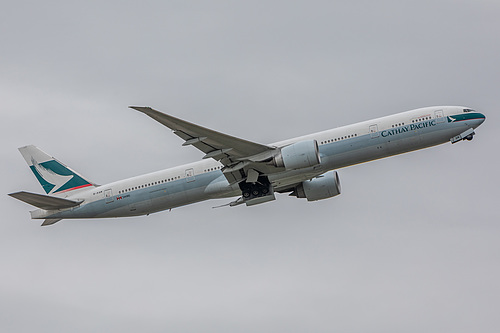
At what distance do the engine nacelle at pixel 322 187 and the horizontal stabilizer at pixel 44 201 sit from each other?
17115 millimetres

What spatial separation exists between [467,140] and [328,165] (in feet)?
31.0

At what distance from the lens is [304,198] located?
53.2m

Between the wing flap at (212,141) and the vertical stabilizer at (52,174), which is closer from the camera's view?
the wing flap at (212,141)

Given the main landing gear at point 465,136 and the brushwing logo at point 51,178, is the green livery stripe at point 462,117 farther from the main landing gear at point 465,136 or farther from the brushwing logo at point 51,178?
the brushwing logo at point 51,178

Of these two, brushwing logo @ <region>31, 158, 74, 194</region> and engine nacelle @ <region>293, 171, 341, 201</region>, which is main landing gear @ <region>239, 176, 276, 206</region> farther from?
brushwing logo @ <region>31, 158, 74, 194</region>

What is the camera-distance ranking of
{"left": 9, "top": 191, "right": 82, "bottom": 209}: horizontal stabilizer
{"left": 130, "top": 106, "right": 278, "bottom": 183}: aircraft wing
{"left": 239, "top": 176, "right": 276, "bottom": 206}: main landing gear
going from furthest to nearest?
{"left": 9, "top": 191, "right": 82, "bottom": 209}: horizontal stabilizer
{"left": 239, "top": 176, "right": 276, "bottom": 206}: main landing gear
{"left": 130, "top": 106, "right": 278, "bottom": 183}: aircraft wing

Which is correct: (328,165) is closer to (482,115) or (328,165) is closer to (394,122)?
(394,122)

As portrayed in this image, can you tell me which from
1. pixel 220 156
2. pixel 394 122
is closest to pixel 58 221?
pixel 220 156

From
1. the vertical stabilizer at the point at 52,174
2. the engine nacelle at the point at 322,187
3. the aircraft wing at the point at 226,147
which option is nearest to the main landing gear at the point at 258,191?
the aircraft wing at the point at 226,147

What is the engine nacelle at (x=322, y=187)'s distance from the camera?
51972 millimetres

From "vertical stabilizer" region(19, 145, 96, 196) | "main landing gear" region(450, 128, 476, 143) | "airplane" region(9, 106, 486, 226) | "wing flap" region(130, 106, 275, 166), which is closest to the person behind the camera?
"wing flap" region(130, 106, 275, 166)

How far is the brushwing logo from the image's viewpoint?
53.6 meters

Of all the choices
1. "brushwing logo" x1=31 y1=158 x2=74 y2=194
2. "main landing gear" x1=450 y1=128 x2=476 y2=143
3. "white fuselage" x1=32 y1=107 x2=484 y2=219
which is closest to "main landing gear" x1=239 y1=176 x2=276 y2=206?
"white fuselage" x1=32 y1=107 x2=484 y2=219

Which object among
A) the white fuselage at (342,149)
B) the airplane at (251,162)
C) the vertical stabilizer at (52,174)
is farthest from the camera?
the vertical stabilizer at (52,174)
